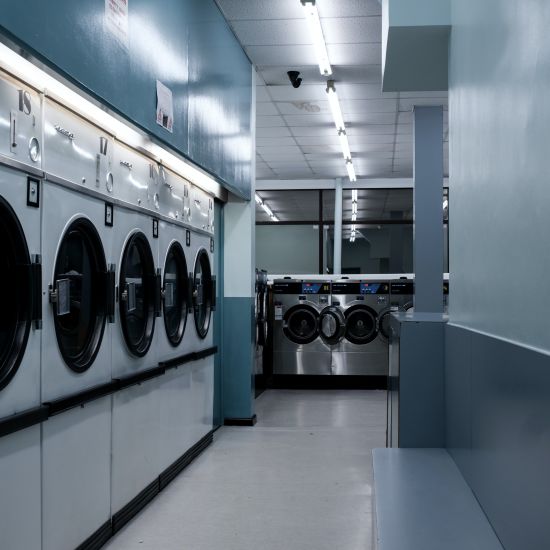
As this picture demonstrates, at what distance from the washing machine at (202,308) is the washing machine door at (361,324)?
432 cm

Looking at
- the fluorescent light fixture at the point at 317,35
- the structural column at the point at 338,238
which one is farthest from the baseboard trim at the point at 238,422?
the structural column at the point at 338,238

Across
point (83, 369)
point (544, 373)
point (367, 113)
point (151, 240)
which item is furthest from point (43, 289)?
point (367, 113)

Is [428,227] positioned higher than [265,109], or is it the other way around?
[265,109]

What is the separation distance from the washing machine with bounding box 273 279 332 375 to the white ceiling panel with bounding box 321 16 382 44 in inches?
190

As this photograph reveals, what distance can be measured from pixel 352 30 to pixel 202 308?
2.73m

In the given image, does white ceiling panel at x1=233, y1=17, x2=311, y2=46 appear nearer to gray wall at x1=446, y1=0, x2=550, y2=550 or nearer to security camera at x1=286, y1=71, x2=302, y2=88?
security camera at x1=286, y1=71, x2=302, y2=88

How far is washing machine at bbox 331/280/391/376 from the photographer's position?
10.4m

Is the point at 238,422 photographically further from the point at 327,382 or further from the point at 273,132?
the point at 273,132

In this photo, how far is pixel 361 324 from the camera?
10500 mm

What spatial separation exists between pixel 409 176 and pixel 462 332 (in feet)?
31.8

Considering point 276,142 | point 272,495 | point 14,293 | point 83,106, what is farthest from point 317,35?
point 14,293

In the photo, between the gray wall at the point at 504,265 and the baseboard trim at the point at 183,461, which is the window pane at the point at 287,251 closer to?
the baseboard trim at the point at 183,461

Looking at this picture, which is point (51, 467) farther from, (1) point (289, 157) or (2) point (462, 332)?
(1) point (289, 157)

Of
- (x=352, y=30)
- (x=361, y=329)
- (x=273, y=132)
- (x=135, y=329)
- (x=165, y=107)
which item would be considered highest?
(x=352, y=30)
